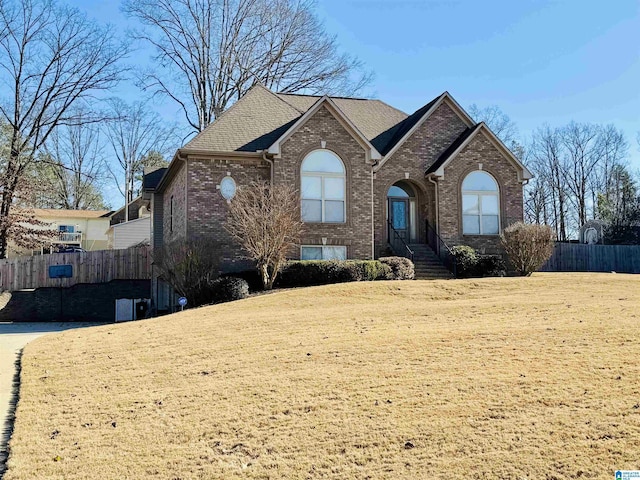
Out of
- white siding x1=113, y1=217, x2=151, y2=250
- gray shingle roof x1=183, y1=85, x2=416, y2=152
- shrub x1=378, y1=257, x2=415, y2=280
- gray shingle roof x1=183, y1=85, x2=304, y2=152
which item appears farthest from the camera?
white siding x1=113, y1=217, x2=151, y2=250

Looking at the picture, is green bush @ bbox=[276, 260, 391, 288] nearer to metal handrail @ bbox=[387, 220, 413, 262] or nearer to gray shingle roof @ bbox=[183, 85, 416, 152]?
metal handrail @ bbox=[387, 220, 413, 262]

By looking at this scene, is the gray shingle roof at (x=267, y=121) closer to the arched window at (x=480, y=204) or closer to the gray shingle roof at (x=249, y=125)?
the gray shingle roof at (x=249, y=125)

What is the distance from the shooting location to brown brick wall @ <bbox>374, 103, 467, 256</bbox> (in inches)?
910

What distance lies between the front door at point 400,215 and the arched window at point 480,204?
2.32 metres

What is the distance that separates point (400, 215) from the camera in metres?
24.3

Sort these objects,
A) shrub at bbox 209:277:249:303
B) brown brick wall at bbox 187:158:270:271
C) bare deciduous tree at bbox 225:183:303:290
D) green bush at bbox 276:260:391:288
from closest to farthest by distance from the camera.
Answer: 1. shrub at bbox 209:277:249:303
2. bare deciduous tree at bbox 225:183:303:290
3. green bush at bbox 276:260:391:288
4. brown brick wall at bbox 187:158:270:271

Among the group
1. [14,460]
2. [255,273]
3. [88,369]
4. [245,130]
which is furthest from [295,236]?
[14,460]

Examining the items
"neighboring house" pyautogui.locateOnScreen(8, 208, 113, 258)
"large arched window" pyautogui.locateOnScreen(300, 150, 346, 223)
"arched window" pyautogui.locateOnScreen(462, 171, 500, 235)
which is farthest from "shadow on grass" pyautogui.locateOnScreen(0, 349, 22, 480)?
"neighboring house" pyautogui.locateOnScreen(8, 208, 113, 258)

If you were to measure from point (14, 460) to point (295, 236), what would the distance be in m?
14.4

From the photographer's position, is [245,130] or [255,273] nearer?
[255,273]

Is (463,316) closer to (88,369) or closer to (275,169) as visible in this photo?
(88,369)

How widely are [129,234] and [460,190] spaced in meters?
27.0

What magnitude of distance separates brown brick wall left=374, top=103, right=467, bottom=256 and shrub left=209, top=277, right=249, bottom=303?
683cm

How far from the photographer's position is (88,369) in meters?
9.48
